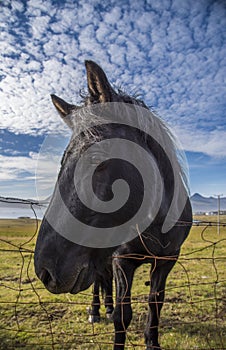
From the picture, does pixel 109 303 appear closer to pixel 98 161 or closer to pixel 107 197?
pixel 107 197

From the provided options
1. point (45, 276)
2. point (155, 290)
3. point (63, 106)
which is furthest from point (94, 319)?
point (63, 106)

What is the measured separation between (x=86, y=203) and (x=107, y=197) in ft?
0.58

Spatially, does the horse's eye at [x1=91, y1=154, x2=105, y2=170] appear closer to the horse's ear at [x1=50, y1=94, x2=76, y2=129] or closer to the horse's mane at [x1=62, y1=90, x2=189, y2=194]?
the horse's mane at [x1=62, y1=90, x2=189, y2=194]

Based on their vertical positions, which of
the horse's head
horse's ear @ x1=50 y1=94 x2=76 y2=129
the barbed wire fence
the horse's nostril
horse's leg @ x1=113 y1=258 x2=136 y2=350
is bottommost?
the barbed wire fence

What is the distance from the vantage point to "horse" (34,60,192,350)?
1.91 meters

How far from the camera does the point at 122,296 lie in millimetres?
2869

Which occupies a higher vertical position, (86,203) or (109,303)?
(86,203)

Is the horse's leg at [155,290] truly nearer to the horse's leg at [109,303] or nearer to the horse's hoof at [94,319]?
the horse's leg at [109,303]

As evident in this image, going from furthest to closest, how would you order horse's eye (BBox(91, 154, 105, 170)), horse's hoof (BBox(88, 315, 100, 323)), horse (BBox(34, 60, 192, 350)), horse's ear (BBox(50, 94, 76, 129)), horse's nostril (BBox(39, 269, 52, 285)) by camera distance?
horse's hoof (BBox(88, 315, 100, 323)) → horse's ear (BBox(50, 94, 76, 129)) → horse's eye (BBox(91, 154, 105, 170)) → horse (BBox(34, 60, 192, 350)) → horse's nostril (BBox(39, 269, 52, 285))

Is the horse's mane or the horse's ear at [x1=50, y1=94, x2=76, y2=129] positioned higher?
the horse's ear at [x1=50, y1=94, x2=76, y2=129]

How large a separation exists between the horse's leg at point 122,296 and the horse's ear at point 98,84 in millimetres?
1631

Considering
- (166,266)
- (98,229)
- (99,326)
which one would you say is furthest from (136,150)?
(99,326)

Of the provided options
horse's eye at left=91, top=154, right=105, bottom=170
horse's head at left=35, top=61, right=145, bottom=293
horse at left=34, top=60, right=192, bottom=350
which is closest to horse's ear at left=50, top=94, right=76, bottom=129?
horse at left=34, top=60, right=192, bottom=350

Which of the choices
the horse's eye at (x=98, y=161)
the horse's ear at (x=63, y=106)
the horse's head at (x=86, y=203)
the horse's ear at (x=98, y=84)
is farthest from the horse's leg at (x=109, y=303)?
the horse's ear at (x=98, y=84)
